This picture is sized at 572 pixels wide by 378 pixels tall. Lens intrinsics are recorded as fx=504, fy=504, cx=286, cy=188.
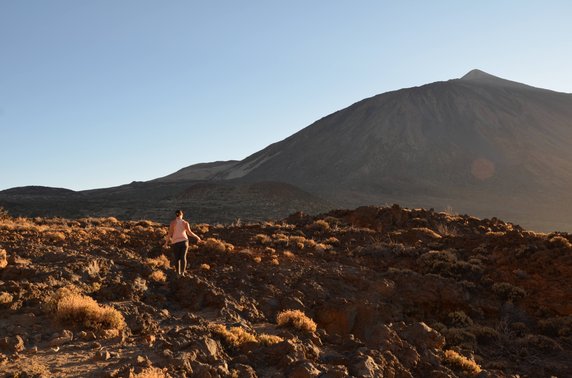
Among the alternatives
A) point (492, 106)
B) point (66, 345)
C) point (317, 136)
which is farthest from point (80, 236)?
point (492, 106)

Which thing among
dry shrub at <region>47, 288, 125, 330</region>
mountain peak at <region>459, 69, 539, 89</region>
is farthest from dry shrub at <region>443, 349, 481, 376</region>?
mountain peak at <region>459, 69, 539, 89</region>

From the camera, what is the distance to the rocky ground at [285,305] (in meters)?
5.96

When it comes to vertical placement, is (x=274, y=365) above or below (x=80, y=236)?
below

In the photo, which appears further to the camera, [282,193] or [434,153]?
[434,153]

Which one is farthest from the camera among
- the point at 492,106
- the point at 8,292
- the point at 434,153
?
the point at 492,106

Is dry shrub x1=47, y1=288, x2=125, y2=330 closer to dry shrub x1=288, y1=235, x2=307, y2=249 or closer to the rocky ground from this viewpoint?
the rocky ground

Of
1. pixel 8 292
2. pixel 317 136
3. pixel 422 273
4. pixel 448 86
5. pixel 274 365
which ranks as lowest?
pixel 422 273

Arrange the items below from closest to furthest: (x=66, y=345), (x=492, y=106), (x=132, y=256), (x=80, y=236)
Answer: (x=66, y=345) < (x=132, y=256) < (x=80, y=236) < (x=492, y=106)

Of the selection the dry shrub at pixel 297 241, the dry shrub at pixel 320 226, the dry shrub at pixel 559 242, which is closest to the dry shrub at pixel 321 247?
the dry shrub at pixel 297 241

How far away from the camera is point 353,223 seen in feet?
74.7

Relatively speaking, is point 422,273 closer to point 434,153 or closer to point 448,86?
point 434,153

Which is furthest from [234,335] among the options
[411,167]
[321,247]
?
[411,167]

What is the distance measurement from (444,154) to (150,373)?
3247 inches

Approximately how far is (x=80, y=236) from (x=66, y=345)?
8.03 metres
